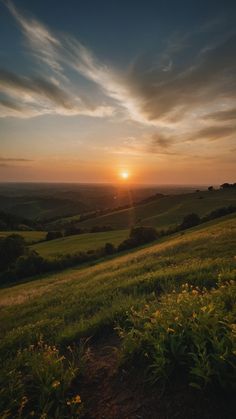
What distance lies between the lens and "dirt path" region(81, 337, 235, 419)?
4.19 metres

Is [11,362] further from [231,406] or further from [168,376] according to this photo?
[231,406]

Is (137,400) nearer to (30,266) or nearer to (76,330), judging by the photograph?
(76,330)

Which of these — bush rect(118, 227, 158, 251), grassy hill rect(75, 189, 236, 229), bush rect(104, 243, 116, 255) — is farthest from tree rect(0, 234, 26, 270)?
grassy hill rect(75, 189, 236, 229)

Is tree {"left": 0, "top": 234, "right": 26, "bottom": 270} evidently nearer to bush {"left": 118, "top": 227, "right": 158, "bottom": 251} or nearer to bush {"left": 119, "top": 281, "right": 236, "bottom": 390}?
bush {"left": 118, "top": 227, "right": 158, "bottom": 251}

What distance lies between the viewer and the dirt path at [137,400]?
13.7 ft

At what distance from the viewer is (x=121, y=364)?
5.65 m

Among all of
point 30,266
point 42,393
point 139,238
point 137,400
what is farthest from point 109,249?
point 137,400

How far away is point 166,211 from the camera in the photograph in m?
102

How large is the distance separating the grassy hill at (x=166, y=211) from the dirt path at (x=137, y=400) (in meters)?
68.0

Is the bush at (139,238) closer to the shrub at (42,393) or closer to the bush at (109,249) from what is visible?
the bush at (109,249)

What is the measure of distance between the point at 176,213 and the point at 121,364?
8429 cm

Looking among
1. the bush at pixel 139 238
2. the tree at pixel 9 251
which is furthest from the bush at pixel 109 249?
the tree at pixel 9 251

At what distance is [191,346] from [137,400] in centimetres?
124

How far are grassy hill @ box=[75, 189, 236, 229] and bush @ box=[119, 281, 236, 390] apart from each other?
222ft
